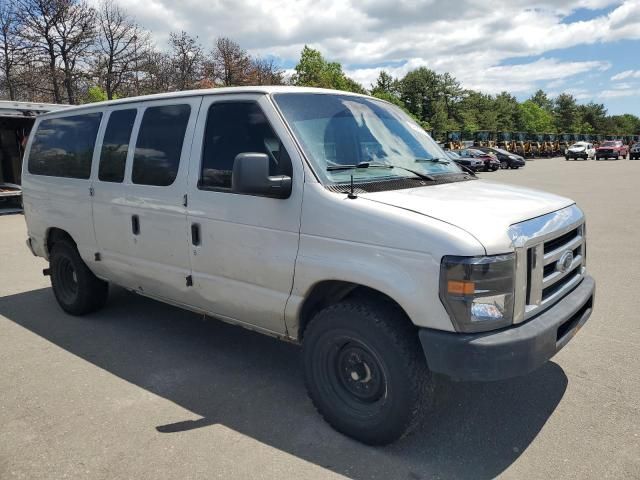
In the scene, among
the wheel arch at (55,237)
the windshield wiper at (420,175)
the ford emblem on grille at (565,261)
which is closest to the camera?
the ford emblem on grille at (565,261)

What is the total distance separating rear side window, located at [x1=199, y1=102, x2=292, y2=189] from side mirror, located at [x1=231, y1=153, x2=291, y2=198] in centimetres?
19

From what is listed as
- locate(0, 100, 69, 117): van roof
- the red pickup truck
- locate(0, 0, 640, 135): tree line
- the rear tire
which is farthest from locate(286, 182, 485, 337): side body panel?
the red pickup truck

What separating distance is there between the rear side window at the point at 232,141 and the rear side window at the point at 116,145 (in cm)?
113

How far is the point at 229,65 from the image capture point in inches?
1593

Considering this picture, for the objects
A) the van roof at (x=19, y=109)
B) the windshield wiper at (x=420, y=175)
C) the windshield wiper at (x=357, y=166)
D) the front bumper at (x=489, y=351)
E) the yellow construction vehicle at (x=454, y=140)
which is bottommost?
the front bumper at (x=489, y=351)

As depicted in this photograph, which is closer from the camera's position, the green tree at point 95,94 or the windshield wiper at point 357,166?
the windshield wiper at point 357,166

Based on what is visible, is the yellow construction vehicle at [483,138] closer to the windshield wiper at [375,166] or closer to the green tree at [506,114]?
the green tree at [506,114]

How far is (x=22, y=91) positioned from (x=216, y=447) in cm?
3240

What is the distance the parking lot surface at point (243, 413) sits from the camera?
3.00 metres

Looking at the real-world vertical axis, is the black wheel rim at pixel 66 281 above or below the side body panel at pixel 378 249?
below

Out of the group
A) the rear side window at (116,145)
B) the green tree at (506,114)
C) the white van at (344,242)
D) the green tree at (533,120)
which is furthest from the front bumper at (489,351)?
the green tree at (533,120)

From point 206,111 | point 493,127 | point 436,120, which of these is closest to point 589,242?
point 206,111

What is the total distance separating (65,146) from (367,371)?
13.5 feet

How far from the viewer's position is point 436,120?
70.1 metres
